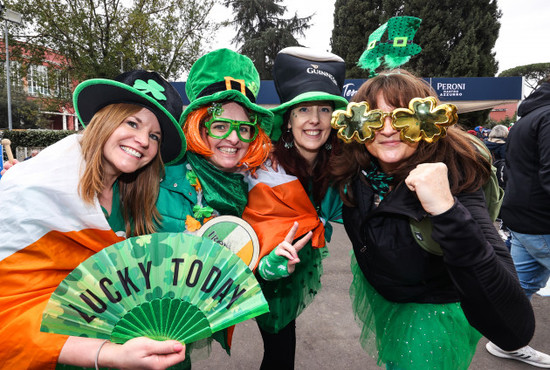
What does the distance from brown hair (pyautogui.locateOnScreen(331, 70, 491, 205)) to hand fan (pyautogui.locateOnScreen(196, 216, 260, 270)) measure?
23.6 inches

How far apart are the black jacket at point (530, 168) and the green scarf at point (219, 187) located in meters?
2.25

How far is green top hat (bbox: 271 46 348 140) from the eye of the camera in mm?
2271

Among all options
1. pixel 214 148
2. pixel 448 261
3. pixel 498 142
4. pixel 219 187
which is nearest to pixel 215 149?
pixel 214 148

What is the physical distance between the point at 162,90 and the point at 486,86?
14.1 metres

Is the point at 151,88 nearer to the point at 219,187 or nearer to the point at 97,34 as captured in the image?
the point at 219,187

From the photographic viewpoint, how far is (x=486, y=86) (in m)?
12.6

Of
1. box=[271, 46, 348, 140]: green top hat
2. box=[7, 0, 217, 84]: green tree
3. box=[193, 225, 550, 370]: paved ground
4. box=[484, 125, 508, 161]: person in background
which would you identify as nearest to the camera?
box=[271, 46, 348, 140]: green top hat

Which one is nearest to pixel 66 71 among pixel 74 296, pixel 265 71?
pixel 265 71

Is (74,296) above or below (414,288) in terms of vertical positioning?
above

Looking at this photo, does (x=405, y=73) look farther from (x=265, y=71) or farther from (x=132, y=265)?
(x=265, y=71)

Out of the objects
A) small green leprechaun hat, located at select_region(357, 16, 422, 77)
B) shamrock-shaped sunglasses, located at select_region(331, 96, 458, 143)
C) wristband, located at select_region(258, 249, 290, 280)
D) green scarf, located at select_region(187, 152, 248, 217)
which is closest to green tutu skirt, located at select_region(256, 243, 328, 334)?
wristband, located at select_region(258, 249, 290, 280)

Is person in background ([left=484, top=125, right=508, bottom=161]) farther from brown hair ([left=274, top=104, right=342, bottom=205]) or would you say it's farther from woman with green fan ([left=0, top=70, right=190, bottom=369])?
woman with green fan ([left=0, top=70, right=190, bottom=369])

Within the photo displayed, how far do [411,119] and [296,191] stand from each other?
88cm

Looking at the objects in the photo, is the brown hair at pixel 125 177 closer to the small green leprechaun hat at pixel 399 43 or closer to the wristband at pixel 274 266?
the wristband at pixel 274 266
